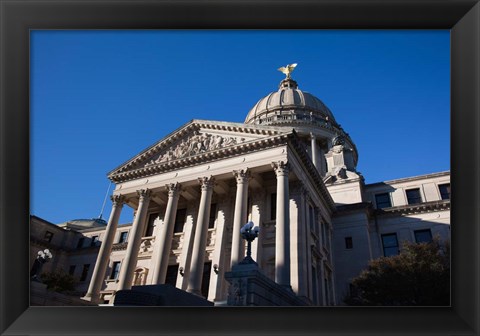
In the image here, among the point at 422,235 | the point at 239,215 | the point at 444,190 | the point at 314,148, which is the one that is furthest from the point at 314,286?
the point at 314,148

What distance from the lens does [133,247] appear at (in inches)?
1043

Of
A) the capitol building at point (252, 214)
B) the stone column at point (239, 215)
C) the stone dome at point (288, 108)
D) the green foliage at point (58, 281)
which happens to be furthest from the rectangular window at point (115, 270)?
the stone dome at point (288, 108)

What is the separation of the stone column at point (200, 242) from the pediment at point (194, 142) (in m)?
2.49

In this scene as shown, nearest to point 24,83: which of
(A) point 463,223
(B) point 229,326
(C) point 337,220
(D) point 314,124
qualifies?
(B) point 229,326

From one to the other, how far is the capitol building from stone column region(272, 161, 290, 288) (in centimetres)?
6

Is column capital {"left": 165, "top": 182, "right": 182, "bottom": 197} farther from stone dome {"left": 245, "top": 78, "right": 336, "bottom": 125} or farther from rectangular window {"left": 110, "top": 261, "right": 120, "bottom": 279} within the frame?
stone dome {"left": 245, "top": 78, "right": 336, "bottom": 125}

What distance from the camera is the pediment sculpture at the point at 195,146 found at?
88.6 feet

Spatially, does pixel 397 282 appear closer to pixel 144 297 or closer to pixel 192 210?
pixel 144 297

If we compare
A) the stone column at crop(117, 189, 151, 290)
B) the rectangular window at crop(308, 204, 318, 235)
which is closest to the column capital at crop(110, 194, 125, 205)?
the stone column at crop(117, 189, 151, 290)

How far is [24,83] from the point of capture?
7.79 meters

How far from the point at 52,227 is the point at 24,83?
41.3 metres

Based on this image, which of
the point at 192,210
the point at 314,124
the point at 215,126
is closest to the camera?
the point at 215,126

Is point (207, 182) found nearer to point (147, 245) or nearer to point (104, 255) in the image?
point (147, 245)

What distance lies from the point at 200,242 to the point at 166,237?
3277mm
